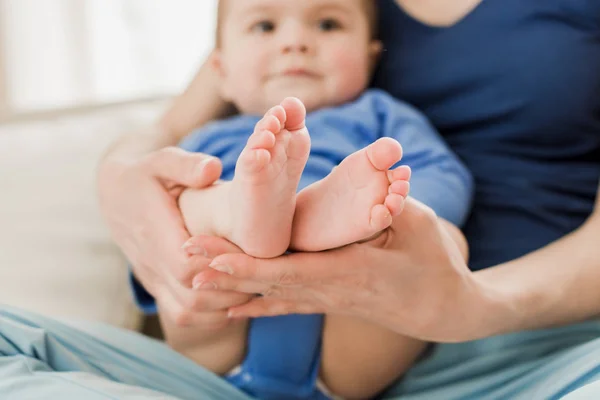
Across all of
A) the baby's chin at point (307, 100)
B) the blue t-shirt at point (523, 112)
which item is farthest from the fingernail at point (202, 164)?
the blue t-shirt at point (523, 112)

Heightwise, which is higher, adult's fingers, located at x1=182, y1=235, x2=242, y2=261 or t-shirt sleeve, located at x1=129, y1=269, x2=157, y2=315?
adult's fingers, located at x1=182, y1=235, x2=242, y2=261

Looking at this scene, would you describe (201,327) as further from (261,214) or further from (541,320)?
(541,320)

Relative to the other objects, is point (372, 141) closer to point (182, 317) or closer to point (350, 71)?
point (350, 71)

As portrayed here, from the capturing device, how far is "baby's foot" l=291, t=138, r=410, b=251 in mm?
454

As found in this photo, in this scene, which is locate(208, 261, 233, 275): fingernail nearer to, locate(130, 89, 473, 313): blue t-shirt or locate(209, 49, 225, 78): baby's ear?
locate(130, 89, 473, 313): blue t-shirt

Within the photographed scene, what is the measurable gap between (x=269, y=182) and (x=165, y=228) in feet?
0.64

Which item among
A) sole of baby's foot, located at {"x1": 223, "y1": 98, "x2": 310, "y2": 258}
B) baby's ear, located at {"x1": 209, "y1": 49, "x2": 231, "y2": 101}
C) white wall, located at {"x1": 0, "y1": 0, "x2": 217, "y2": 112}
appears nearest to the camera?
sole of baby's foot, located at {"x1": 223, "y1": 98, "x2": 310, "y2": 258}

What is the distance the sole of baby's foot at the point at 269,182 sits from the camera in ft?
1.43

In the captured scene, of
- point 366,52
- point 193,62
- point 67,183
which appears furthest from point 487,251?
point 193,62

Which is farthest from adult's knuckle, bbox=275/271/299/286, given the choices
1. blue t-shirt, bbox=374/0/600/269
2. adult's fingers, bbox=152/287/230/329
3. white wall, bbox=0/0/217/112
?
white wall, bbox=0/0/217/112

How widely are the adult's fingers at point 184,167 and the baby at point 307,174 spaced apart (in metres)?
0.01

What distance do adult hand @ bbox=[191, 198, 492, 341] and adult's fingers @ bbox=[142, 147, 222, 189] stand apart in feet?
0.29

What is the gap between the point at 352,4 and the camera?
0.81 metres

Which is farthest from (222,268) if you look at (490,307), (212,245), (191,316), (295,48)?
(295,48)
